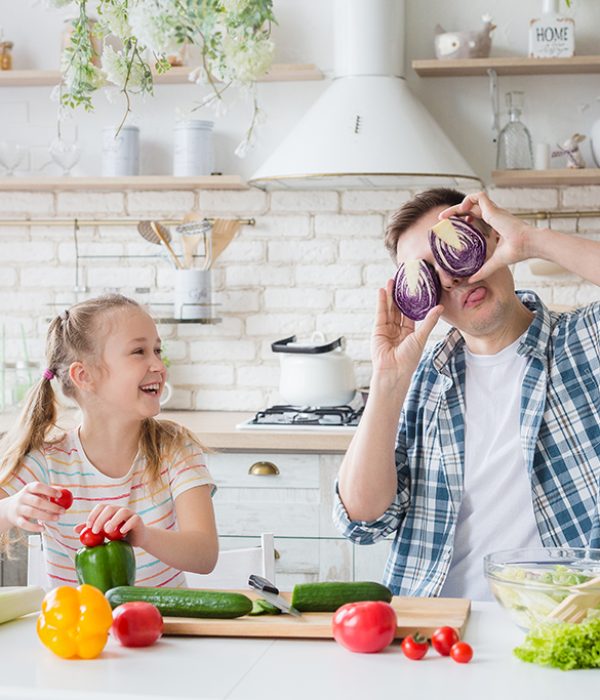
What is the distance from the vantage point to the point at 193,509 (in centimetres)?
217

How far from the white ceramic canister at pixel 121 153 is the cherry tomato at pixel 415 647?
9.09ft

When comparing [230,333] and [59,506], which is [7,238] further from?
[59,506]

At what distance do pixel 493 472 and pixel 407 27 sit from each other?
2197 millimetres

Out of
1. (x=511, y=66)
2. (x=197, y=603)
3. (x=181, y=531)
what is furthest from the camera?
(x=511, y=66)

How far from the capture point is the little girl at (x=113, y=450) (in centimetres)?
215

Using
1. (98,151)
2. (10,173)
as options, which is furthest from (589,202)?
(10,173)

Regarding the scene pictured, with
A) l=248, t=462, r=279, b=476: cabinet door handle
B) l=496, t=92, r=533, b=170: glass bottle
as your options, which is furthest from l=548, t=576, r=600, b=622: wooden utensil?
l=496, t=92, r=533, b=170: glass bottle

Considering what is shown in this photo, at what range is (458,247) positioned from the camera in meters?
2.13

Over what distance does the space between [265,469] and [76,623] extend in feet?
6.15

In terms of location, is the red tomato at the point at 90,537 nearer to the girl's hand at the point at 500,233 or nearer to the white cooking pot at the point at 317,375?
the girl's hand at the point at 500,233

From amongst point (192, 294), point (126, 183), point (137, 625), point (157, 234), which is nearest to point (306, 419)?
point (192, 294)

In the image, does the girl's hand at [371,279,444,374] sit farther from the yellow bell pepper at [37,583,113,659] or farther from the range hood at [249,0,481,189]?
the range hood at [249,0,481,189]

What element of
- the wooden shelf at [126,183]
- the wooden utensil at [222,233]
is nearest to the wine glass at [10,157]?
the wooden shelf at [126,183]

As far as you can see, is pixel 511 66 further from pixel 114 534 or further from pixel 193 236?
pixel 114 534
